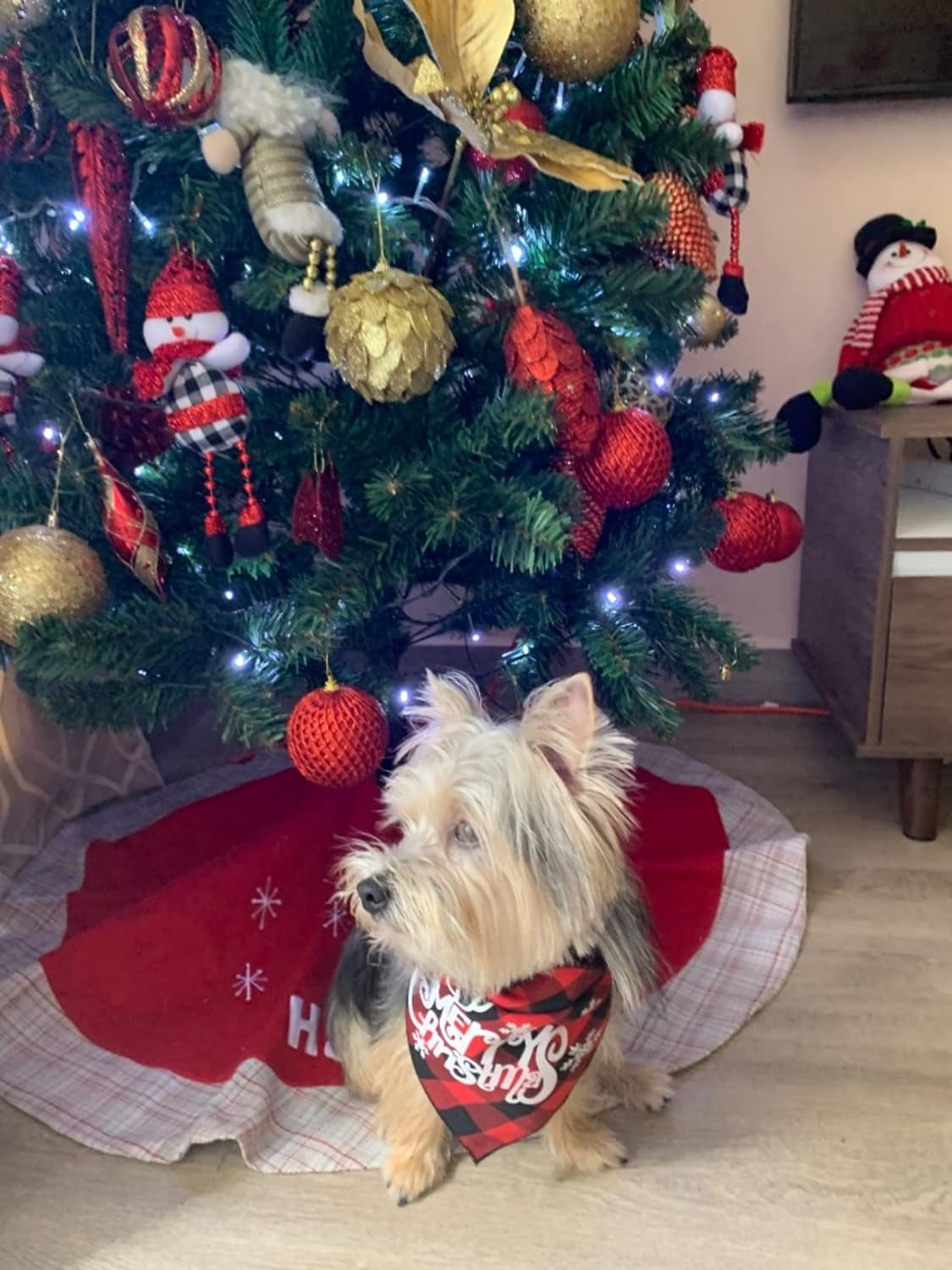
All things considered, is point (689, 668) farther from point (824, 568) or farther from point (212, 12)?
point (212, 12)

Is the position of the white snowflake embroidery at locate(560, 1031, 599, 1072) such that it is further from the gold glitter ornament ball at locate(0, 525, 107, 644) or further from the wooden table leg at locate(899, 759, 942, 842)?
the wooden table leg at locate(899, 759, 942, 842)

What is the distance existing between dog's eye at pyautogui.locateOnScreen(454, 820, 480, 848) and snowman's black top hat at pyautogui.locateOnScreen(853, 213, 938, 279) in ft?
4.71

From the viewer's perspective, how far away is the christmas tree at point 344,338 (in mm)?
943

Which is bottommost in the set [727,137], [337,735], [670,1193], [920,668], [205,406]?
[670,1193]

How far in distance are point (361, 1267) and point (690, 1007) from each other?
1.62ft

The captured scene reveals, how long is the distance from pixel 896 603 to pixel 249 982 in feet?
A: 3.38

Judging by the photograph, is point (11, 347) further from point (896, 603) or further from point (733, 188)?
point (896, 603)

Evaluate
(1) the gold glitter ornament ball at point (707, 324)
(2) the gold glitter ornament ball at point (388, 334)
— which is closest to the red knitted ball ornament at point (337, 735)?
(2) the gold glitter ornament ball at point (388, 334)

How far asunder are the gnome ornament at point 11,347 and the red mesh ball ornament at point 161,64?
0.73 feet

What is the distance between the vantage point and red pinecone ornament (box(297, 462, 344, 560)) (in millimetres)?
1056

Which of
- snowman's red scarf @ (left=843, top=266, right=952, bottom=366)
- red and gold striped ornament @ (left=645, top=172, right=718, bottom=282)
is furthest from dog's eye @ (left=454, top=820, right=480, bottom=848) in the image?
snowman's red scarf @ (left=843, top=266, right=952, bottom=366)

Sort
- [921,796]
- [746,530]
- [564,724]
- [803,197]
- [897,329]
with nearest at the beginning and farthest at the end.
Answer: [564,724]
[746,530]
[921,796]
[897,329]
[803,197]

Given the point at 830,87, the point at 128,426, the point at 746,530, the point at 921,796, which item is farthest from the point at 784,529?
the point at 830,87

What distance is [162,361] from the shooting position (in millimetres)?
961
